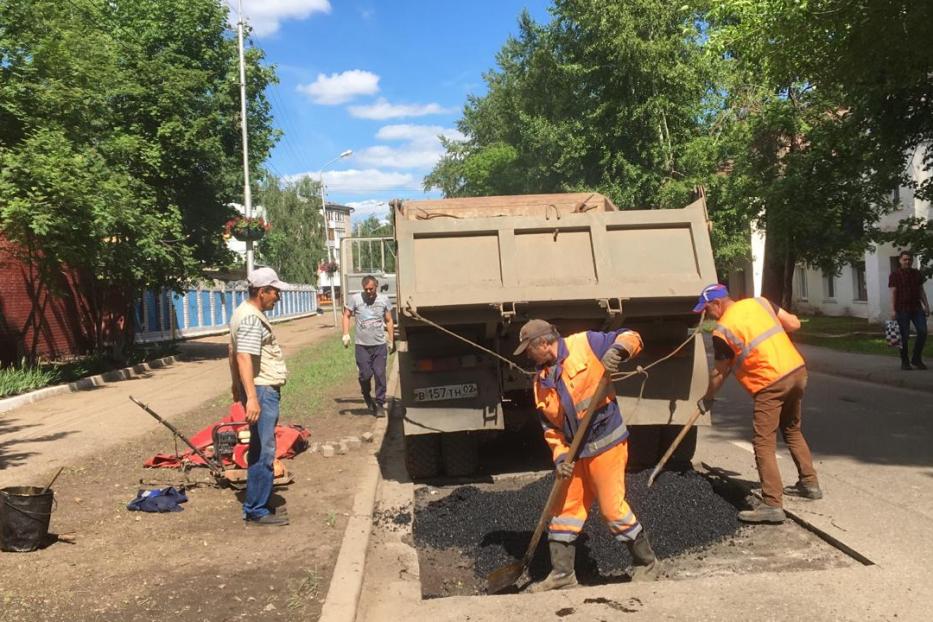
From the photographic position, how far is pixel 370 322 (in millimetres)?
9492

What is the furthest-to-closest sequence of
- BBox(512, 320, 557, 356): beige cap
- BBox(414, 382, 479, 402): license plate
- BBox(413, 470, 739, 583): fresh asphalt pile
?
BBox(414, 382, 479, 402): license plate < BBox(413, 470, 739, 583): fresh asphalt pile < BBox(512, 320, 557, 356): beige cap

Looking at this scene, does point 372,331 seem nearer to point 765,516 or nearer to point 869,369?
point 765,516

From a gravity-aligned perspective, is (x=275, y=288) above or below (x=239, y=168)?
below

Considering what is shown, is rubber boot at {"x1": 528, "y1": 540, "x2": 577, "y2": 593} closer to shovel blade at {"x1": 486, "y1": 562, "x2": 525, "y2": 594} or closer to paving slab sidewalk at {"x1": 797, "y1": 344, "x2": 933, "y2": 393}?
shovel blade at {"x1": 486, "y1": 562, "x2": 525, "y2": 594}

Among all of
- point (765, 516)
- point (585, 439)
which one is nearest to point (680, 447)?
point (765, 516)

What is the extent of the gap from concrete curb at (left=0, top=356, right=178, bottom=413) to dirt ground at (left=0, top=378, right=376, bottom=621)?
6344mm

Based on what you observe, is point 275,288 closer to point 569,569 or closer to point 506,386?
point 506,386

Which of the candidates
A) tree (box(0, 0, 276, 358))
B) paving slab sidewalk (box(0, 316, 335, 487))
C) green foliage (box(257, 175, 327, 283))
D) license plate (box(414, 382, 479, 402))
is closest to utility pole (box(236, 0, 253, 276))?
tree (box(0, 0, 276, 358))

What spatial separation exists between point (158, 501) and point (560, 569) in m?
3.33

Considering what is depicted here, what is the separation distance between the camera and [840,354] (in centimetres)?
1558

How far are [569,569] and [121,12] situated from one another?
827 inches

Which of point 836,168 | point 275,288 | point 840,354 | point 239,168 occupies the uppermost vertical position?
point 239,168

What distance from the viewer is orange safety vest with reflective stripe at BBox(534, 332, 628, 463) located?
4.02 meters

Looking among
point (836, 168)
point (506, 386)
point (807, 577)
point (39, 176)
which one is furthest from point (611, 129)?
point (807, 577)
